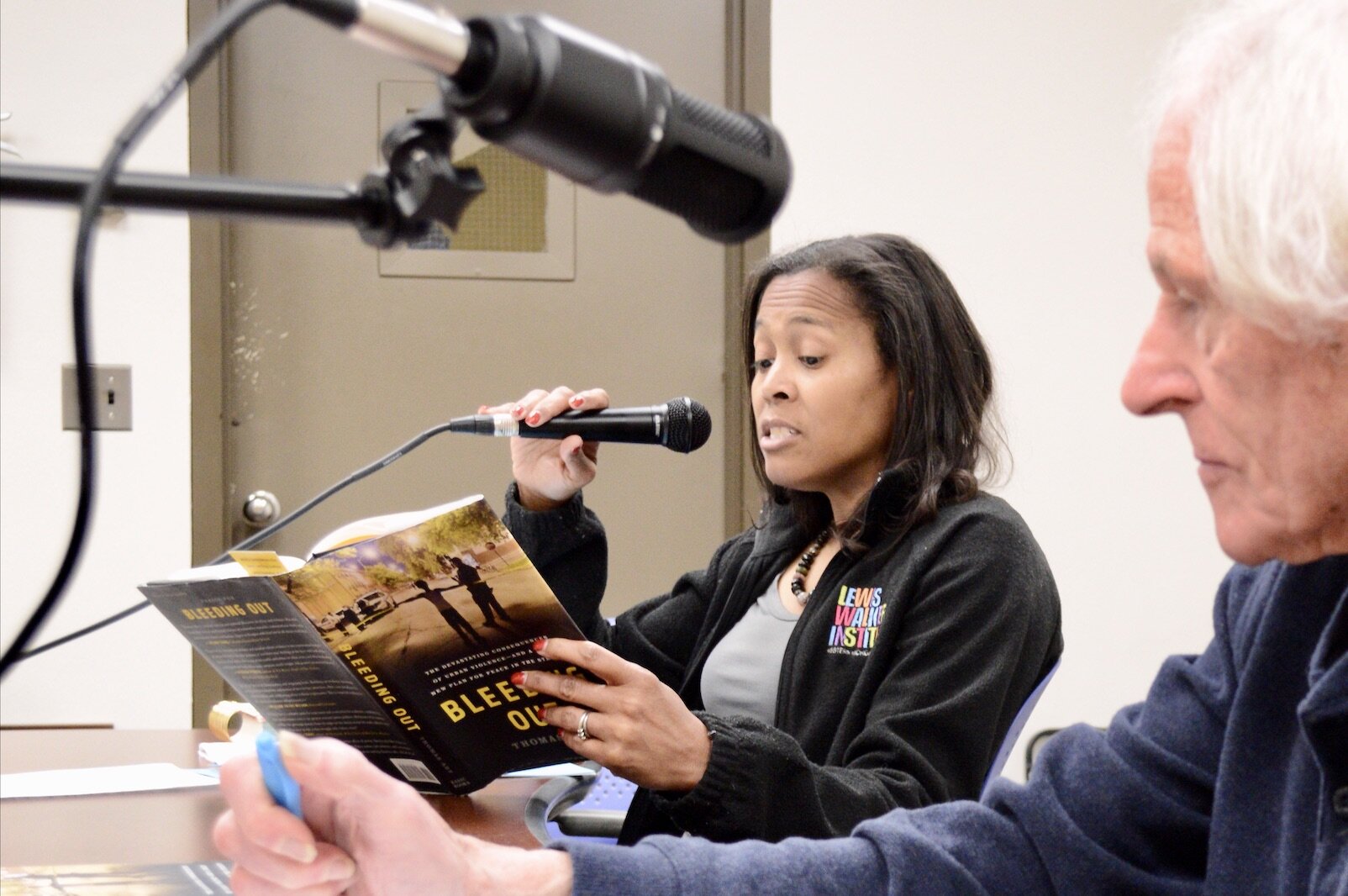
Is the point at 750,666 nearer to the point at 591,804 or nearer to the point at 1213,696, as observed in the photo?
the point at 591,804

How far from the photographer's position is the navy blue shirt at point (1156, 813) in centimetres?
74

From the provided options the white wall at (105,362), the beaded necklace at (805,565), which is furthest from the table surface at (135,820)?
the white wall at (105,362)

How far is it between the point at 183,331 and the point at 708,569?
143cm

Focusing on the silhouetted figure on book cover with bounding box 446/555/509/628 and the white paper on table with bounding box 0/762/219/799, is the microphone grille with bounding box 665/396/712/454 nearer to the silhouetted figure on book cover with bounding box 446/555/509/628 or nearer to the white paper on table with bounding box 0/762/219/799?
the silhouetted figure on book cover with bounding box 446/555/509/628

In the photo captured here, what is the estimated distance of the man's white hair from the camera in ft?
1.94

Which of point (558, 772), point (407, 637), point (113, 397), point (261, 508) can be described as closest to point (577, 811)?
point (558, 772)

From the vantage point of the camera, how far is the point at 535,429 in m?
1.46

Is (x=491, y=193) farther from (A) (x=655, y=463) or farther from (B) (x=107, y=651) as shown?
(B) (x=107, y=651)

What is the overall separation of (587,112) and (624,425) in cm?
102

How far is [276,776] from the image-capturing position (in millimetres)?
621

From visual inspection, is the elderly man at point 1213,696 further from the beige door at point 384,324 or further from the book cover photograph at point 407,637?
the beige door at point 384,324

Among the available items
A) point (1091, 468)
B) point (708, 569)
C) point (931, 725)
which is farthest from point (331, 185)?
point (1091, 468)

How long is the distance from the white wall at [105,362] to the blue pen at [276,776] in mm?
2195

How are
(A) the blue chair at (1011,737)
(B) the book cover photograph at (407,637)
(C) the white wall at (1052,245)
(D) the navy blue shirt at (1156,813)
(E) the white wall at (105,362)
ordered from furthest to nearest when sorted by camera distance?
(C) the white wall at (1052,245), (E) the white wall at (105,362), (A) the blue chair at (1011,737), (B) the book cover photograph at (407,637), (D) the navy blue shirt at (1156,813)
